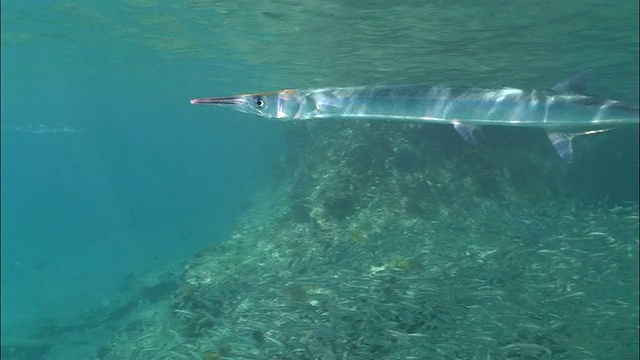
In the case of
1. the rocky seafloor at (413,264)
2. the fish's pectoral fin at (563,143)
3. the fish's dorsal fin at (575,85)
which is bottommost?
the rocky seafloor at (413,264)

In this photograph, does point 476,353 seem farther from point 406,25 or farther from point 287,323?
point 406,25

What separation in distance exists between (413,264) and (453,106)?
5.38 m

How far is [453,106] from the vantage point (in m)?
6.49

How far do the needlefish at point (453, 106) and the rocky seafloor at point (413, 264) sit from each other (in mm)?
2756

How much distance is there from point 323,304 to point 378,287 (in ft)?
3.90

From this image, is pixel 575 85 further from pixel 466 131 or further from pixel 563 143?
pixel 466 131

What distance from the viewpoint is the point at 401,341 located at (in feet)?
21.3

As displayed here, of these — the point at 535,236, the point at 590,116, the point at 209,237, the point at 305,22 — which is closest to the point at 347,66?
the point at 305,22

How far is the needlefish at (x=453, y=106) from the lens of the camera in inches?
246

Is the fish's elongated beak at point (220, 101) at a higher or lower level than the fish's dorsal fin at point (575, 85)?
lower

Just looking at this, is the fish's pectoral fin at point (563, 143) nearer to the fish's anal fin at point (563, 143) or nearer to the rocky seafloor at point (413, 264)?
the fish's anal fin at point (563, 143)

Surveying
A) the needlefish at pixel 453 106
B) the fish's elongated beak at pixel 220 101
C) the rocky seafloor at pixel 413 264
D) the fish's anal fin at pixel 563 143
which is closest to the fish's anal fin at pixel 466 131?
the needlefish at pixel 453 106

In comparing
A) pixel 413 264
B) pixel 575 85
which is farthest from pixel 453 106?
pixel 413 264

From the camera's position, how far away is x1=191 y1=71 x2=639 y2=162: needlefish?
625 cm
